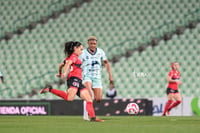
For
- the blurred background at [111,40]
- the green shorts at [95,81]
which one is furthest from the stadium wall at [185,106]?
the green shorts at [95,81]

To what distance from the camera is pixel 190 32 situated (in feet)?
71.9

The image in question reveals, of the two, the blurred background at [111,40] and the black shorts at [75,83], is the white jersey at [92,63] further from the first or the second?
the blurred background at [111,40]

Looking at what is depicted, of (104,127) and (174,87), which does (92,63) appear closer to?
(104,127)

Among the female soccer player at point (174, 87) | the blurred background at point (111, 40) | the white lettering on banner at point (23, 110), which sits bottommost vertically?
the white lettering on banner at point (23, 110)

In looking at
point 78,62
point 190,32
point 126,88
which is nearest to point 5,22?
point 126,88

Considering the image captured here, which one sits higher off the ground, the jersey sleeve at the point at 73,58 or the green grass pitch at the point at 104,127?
the jersey sleeve at the point at 73,58

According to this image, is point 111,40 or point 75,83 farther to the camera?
point 111,40

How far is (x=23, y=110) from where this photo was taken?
1803 cm

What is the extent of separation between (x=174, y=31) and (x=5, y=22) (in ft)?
26.5

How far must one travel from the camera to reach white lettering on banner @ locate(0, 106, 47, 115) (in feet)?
59.0

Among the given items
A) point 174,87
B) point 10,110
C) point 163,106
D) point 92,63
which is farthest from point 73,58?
point 163,106

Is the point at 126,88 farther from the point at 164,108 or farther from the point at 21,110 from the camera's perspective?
the point at 21,110

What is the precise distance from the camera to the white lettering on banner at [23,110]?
17969 millimetres

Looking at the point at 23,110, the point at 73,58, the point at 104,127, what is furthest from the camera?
the point at 23,110
